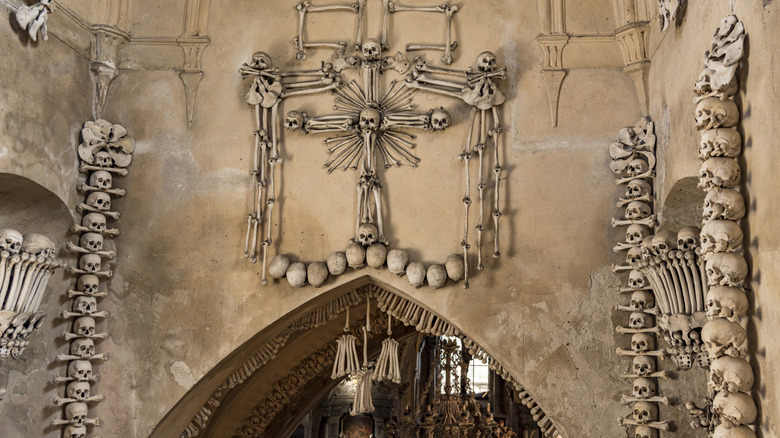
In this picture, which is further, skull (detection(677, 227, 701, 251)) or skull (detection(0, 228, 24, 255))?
skull (detection(0, 228, 24, 255))

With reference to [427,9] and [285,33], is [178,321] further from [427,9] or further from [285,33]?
[427,9]

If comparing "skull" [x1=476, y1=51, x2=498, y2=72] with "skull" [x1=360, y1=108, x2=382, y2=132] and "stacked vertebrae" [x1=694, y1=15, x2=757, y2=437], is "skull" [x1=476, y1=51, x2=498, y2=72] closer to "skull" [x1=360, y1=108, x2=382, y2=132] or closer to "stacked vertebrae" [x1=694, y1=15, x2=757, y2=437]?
"skull" [x1=360, y1=108, x2=382, y2=132]

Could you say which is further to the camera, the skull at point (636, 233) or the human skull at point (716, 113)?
the skull at point (636, 233)

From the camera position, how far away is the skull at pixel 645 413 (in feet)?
16.9

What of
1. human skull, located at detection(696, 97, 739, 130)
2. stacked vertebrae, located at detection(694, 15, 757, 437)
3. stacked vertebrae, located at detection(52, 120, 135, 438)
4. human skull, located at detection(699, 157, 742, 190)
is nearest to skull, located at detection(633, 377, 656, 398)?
stacked vertebrae, located at detection(694, 15, 757, 437)

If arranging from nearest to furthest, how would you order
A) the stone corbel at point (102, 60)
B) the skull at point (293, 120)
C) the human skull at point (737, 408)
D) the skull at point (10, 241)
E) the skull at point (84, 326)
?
the human skull at point (737, 408) → the skull at point (10, 241) → the skull at point (84, 326) → the skull at point (293, 120) → the stone corbel at point (102, 60)

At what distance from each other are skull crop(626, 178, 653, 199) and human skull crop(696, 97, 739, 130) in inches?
68.9

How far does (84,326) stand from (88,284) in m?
0.26

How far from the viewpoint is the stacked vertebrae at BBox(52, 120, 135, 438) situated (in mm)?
5633

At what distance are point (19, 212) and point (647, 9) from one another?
398 centimetres

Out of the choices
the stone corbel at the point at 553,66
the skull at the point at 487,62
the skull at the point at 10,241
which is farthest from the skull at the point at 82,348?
the stone corbel at the point at 553,66

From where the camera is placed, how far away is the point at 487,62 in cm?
581

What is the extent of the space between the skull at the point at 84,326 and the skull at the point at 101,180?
2.73 ft

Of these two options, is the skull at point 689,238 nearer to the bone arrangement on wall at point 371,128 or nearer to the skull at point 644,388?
the skull at point 644,388
